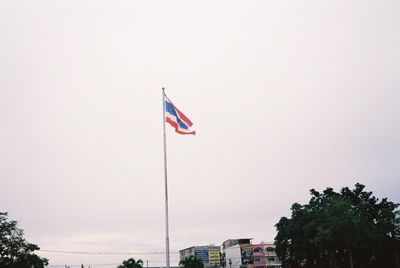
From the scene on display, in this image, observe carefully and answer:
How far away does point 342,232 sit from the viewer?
5575 cm

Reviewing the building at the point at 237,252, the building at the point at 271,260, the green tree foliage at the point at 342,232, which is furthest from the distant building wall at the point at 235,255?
the green tree foliage at the point at 342,232

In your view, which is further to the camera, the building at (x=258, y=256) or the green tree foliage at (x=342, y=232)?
the building at (x=258, y=256)

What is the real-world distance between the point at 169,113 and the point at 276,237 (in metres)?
59.6

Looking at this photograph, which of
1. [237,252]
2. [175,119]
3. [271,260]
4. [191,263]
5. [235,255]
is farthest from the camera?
[235,255]

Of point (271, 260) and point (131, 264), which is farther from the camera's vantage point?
point (271, 260)

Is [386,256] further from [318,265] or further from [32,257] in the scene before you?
[32,257]

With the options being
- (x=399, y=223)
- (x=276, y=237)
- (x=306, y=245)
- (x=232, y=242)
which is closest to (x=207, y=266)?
(x=232, y=242)

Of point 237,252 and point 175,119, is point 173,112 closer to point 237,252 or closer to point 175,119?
point 175,119

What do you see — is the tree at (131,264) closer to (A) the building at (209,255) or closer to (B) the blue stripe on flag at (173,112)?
(B) the blue stripe on flag at (173,112)

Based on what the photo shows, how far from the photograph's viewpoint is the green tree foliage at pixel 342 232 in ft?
185

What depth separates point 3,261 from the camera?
67.9m

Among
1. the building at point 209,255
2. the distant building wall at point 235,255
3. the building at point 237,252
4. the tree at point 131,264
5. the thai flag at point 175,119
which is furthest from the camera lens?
the building at point 209,255

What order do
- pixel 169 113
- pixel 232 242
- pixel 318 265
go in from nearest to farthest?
pixel 169 113 < pixel 318 265 < pixel 232 242

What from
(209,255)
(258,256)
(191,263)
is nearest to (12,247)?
(191,263)
